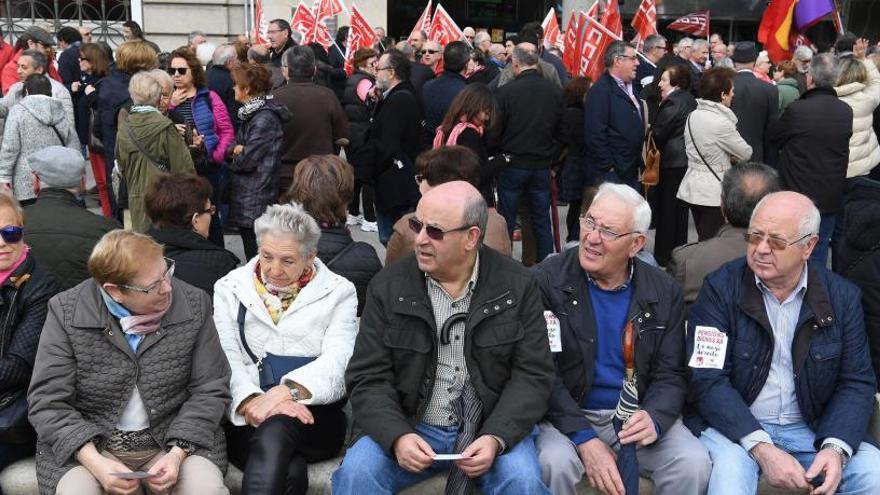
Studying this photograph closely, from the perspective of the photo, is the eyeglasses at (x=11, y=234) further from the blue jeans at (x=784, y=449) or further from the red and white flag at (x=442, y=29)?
the red and white flag at (x=442, y=29)

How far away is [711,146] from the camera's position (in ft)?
25.1

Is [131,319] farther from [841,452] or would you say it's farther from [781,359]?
[841,452]

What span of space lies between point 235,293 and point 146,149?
10.2 feet

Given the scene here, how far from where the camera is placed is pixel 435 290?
3.89 m

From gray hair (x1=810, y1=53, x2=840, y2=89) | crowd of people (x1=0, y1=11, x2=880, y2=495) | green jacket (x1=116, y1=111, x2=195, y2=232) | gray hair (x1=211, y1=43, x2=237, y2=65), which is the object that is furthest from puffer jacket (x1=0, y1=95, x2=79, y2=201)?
gray hair (x1=810, y1=53, x2=840, y2=89)

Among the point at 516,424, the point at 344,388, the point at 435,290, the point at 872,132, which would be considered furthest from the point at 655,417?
the point at 872,132

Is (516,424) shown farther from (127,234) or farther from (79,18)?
(79,18)

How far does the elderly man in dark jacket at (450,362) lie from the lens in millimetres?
3662

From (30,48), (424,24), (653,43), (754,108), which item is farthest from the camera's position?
(424,24)

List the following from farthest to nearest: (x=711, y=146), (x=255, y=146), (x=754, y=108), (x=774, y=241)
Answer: (x=754, y=108)
(x=711, y=146)
(x=255, y=146)
(x=774, y=241)

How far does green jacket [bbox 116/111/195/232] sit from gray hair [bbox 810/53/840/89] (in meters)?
4.69

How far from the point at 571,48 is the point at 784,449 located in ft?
26.8

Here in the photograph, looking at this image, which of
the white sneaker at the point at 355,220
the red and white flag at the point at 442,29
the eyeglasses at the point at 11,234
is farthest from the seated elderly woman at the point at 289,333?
the red and white flag at the point at 442,29

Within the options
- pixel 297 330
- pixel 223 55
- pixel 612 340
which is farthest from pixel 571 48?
pixel 297 330
